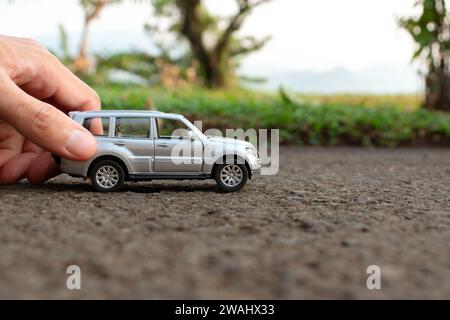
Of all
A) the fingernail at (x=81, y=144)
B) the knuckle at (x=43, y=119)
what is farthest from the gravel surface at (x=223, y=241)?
the knuckle at (x=43, y=119)

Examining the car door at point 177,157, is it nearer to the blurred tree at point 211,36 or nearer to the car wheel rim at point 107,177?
the car wheel rim at point 107,177

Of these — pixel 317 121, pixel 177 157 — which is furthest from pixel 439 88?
pixel 177 157

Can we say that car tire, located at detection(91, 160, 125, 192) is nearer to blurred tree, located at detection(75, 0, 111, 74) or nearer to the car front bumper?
the car front bumper

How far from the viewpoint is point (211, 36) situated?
75.7 ft

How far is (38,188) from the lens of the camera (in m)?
5.77

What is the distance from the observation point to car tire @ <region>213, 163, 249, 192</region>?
5363 millimetres

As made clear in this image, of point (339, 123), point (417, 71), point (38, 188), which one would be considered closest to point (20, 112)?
point (38, 188)

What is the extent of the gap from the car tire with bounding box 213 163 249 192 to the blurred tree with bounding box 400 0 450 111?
11.2 metres

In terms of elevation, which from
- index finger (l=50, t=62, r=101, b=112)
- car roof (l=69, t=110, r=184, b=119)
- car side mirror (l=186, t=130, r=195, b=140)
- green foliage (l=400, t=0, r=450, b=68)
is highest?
green foliage (l=400, t=0, r=450, b=68)

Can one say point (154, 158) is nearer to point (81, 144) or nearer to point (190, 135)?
point (190, 135)

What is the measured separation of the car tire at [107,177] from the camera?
5.31 m

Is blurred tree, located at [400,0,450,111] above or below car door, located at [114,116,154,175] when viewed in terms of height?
above

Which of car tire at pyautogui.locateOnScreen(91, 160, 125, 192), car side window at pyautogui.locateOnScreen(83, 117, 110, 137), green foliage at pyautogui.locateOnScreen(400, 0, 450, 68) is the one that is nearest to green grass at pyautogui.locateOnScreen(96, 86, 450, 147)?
green foliage at pyautogui.locateOnScreen(400, 0, 450, 68)

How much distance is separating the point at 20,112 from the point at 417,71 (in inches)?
531
